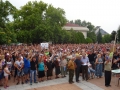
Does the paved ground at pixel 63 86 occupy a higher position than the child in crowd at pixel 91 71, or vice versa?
the child in crowd at pixel 91 71

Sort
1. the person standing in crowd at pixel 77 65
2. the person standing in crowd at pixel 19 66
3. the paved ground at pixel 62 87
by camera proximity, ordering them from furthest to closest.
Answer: the person standing in crowd at pixel 77 65 < the person standing in crowd at pixel 19 66 < the paved ground at pixel 62 87

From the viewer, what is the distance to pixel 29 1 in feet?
147

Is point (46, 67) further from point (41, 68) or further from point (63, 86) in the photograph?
point (63, 86)

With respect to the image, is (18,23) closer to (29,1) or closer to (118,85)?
(29,1)

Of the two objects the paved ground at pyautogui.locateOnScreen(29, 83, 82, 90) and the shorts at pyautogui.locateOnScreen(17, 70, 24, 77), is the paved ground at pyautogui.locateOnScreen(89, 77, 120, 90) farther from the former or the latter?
the shorts at pyautogui.locateOnScreen(17, 70, 24, 77)

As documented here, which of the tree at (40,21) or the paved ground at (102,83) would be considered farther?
the tree at (40,21)

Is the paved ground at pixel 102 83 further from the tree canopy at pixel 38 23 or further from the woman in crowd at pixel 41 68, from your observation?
the tree canopy at pixel 38 23

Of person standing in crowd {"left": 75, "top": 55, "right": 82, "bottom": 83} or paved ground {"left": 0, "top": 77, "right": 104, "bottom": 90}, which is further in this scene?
person standing in crowd {"left": 75, "top": 55, "right": 82, "bottom": 83}

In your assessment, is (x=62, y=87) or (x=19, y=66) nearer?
(x=62, y=87)

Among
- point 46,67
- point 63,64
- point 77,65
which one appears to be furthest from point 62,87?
point 63,64

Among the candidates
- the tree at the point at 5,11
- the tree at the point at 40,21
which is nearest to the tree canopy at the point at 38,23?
the tree at the point at 40,21

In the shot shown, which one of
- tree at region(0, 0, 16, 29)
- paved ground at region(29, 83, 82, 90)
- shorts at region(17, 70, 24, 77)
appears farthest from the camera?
tree at region(0, 0, 16, 29)

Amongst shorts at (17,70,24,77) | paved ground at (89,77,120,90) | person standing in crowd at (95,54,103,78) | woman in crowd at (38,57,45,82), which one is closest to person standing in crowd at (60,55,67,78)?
woman in crowd at (38,57,45,82)

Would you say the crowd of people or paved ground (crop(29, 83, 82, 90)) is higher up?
the crowd of people
